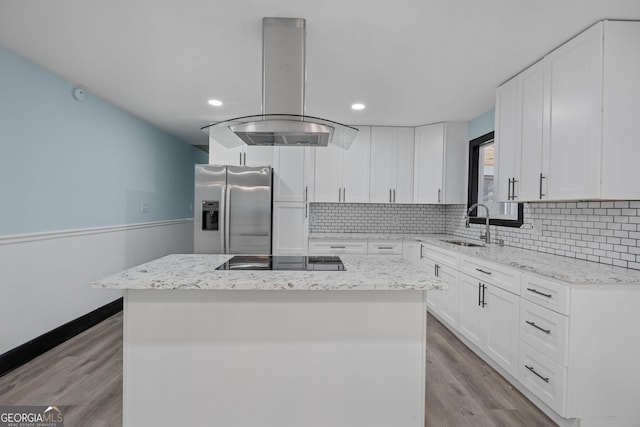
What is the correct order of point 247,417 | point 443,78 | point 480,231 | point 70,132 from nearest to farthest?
1. point 247,417
2. point 443,78
3. point 70,132
4. point 480,231

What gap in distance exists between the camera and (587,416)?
1.76 m

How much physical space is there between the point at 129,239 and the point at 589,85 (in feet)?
14.8

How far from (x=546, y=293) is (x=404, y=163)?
2.73m

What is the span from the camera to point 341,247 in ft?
13.8

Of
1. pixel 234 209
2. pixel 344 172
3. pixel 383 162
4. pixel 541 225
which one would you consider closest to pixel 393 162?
pixel 383 162

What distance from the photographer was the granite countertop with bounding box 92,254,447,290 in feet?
4.89

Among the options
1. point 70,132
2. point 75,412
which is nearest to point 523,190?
point 75,412

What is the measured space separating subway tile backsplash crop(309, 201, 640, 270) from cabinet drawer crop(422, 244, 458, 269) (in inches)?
23.8

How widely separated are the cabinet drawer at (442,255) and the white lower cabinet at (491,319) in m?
0.19

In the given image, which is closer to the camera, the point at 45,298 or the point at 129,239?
the point at 45,298

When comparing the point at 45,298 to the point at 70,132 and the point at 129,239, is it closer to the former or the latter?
the point at 129,239

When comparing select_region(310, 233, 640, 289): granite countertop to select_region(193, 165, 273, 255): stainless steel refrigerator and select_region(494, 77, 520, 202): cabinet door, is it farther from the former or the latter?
select_region(193, 165, 273, 255): stainless steel refrigerator

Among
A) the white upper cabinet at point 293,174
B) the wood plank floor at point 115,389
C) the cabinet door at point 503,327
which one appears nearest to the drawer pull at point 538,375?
the cabinet door at point 503,327

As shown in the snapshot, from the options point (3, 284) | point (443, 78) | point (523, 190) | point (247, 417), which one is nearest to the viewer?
point (247, 417)
